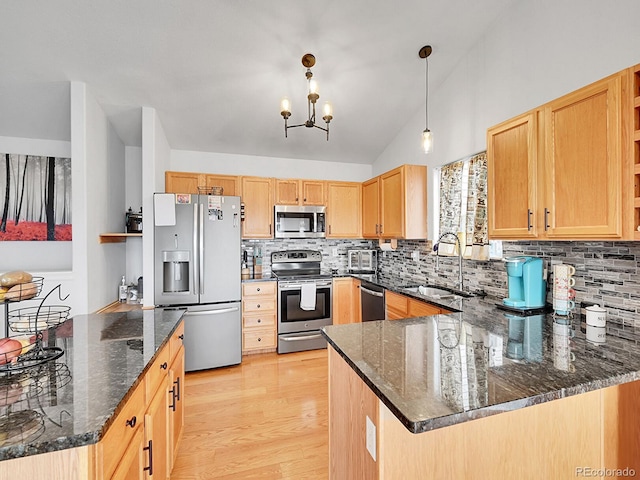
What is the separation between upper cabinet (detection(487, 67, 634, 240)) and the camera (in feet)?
4.58

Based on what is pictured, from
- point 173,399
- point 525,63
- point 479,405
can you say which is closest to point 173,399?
point 173,399

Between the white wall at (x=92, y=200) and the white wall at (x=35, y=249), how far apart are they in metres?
0.57

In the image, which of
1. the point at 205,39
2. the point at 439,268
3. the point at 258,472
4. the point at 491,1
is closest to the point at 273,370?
the point at 258,472

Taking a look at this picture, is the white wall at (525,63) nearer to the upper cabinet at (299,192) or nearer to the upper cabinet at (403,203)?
the upper cabinet at (403,203)

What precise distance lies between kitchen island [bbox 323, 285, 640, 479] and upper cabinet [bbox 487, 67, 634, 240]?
601 mm

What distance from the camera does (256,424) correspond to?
89.7 inches

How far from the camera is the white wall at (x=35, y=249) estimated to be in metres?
3.17

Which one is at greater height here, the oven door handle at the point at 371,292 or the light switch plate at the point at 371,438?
the oven door handle at the point at 371,292

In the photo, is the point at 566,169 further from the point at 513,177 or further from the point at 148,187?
the point at 148,187

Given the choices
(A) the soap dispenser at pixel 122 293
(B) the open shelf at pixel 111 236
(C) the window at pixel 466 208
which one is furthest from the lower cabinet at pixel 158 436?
(C) the window at pixel 466 208

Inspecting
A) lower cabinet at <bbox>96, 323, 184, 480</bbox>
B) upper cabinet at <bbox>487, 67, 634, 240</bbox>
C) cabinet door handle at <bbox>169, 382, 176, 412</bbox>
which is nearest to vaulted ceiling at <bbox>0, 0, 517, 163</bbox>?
upper cabinet at <bbox>487, 67, 634, 240</bbox>

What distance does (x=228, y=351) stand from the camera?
10.8 ft

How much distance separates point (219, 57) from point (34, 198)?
8.34ft

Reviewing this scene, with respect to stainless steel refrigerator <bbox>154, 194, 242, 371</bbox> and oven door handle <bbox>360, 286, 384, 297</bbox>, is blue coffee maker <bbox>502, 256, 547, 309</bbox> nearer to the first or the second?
oven door handle <bbox>360, 286, 384, 297</bbox>
